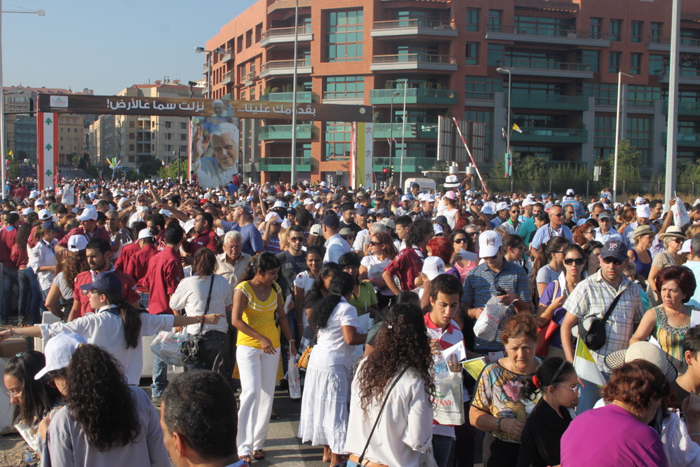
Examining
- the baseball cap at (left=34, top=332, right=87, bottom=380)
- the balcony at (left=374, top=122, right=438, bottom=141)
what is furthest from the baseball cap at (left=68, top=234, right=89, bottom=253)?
the balcony at (left=374, top=122, right=438, bottom=141)

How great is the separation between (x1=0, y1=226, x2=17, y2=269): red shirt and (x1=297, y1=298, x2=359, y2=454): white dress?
23.5 feet

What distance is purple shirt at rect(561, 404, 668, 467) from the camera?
9.47ft

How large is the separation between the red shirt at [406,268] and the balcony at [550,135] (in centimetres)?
5503

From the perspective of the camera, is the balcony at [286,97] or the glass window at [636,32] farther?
the glass window at [636,32]

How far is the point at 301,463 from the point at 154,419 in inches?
102

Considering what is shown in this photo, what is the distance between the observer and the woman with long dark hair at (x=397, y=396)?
3.65 meters

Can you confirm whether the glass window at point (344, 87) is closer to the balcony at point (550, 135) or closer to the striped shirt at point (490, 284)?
the balcony at point (550, 135)

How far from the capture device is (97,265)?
6273mm

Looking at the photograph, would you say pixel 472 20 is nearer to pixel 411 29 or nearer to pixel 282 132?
pixel 411 29

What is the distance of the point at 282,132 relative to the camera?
63.2 m

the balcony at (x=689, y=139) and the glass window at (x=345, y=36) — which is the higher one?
the glass window at (x=345, y=36)

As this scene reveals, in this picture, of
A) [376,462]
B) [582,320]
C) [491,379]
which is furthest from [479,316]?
[376,462]

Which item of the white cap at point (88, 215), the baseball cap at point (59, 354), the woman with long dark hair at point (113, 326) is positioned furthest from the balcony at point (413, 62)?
the baseball cap at point (59, 354)

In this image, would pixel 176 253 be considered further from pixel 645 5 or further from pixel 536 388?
pixel 645 5
